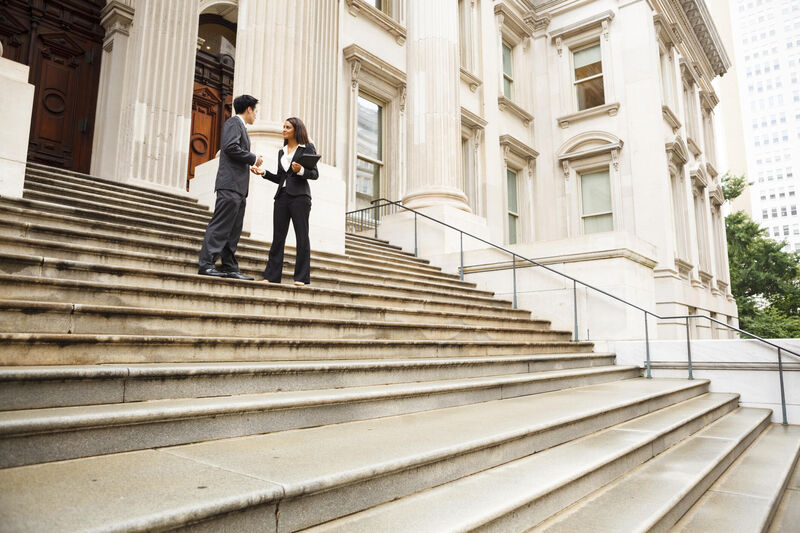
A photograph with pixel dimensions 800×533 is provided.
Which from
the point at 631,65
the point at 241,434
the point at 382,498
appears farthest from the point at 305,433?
the point at 631,65

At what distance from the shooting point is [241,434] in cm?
270

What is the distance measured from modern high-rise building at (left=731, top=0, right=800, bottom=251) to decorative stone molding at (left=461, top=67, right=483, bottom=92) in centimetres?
10025

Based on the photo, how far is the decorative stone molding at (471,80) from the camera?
627 inches

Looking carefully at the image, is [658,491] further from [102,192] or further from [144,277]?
[102,192]

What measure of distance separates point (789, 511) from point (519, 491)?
2.57 meters

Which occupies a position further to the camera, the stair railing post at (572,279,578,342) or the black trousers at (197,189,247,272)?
the stair railing post at (572,279,578,342)

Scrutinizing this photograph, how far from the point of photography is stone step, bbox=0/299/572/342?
3.10 m

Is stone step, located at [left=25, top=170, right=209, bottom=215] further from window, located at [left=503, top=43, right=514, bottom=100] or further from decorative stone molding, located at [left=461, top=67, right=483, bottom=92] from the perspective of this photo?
window, located at [left=503, top=43, right=514, bottom=100]

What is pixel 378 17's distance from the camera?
13711 mm

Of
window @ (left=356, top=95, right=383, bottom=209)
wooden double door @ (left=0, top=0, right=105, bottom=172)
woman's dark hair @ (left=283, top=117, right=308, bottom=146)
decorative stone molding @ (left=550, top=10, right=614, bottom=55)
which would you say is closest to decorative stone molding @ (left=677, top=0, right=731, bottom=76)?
decorative stone molding @ (left=550, top=10, right=614, bottom=55)

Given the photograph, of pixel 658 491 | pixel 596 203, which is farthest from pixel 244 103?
pixel 596 203

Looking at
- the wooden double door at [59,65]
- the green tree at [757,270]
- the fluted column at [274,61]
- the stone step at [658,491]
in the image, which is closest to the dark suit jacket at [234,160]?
the fluted column at [274,61]

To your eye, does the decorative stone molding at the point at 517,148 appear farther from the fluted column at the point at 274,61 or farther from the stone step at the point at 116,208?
the stone step at the point at 116,208

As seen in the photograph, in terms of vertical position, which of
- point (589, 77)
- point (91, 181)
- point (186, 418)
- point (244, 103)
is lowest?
point (186, 418)
